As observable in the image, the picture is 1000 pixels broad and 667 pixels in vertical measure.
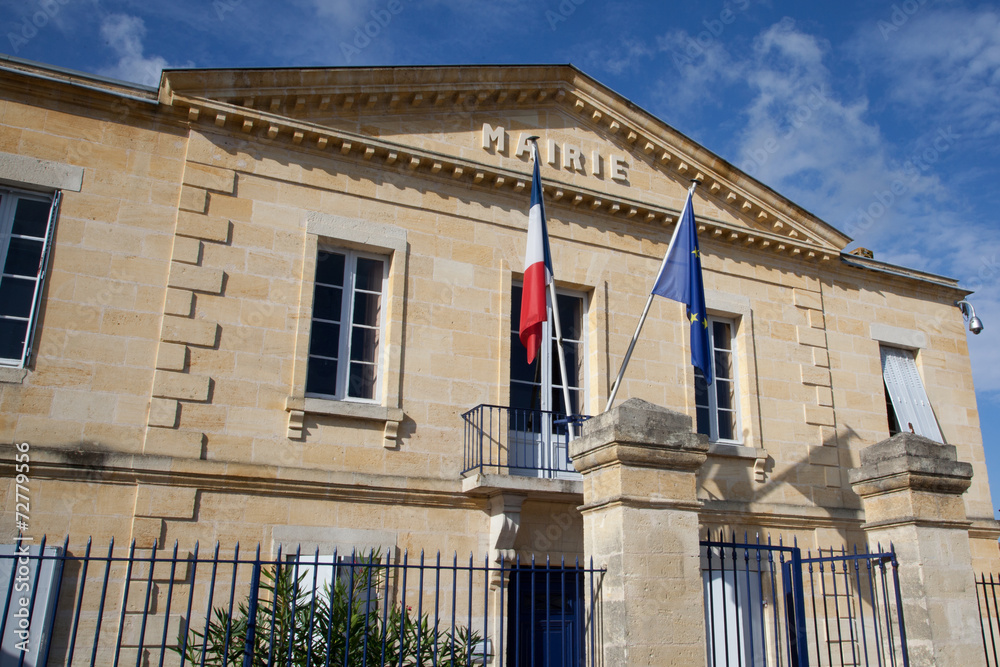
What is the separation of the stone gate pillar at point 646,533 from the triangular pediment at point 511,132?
5256mm

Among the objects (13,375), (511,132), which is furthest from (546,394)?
(13,375)

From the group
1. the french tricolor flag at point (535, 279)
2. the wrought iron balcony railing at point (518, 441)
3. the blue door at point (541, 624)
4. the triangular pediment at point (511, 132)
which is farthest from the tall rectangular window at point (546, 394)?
the triangular pediment at point (511, 132)

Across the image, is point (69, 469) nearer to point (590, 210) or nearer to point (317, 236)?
point (317, 236)

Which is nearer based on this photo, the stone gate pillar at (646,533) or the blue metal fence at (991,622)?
the stone gate pillar at (646,533)

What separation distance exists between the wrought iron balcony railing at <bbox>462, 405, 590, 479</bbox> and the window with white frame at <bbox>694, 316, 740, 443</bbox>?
210 cm

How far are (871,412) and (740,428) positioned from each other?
2.27 metres

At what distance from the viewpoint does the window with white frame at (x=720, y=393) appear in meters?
11.1

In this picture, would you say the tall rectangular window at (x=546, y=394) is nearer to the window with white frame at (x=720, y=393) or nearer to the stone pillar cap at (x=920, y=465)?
the window with white frame at (x=720, y=393)

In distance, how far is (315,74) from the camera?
377 inches

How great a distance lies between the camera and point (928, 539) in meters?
6.71

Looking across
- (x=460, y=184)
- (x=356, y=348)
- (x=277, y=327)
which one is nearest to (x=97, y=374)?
(x=277, y=327)

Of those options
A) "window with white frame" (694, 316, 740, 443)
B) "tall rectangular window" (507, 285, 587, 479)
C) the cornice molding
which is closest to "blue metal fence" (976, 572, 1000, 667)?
"window with white frame" (694, 316, 740, 443)

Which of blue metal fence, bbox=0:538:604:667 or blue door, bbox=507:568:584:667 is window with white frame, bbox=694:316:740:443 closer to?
blue door, bbox=507:568:584:667

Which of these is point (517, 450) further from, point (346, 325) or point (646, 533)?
point (646, 533)
